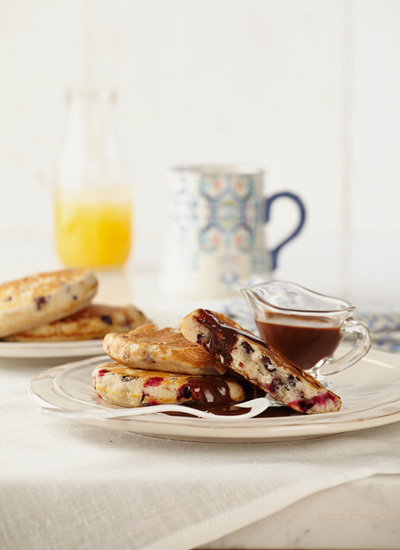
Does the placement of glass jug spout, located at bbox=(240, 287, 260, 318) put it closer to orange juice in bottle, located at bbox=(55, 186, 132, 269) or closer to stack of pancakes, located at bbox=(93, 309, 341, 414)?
stack of pancakes, located at bbox=(93, 309, 341, 414)

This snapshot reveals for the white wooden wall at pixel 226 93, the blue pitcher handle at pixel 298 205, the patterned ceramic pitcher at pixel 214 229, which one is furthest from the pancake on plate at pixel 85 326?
the white wooden wall at pixel 226 93

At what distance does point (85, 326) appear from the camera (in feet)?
3.62

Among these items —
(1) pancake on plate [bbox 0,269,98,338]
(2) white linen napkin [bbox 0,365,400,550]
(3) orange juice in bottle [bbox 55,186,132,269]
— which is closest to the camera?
(2) white linen napkin [bbox 0,365,400,550]

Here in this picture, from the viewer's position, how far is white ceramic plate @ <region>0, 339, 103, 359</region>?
1.03m

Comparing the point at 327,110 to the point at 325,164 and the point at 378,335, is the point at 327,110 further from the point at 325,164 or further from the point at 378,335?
the point at 378,335

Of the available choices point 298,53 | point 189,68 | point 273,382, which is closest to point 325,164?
point 298,53

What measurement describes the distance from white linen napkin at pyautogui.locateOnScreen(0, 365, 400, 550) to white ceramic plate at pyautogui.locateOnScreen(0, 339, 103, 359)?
286 mm

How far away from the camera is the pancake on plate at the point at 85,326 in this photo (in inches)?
42.9

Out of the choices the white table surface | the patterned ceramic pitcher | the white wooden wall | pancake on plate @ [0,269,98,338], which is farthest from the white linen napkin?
A: the white wooden wall

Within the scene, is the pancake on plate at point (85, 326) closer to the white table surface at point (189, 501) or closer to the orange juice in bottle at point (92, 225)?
the white table surface at point (189, 501)

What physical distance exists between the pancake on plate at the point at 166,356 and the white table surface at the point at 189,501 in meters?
0.09

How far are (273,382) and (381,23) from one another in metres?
2.04

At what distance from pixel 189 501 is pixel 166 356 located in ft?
0.52

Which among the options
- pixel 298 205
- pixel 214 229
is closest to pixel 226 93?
pixel 298 205
